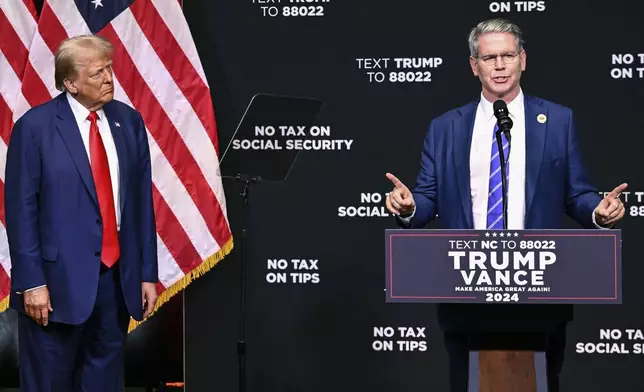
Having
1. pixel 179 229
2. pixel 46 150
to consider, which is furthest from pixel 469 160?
pixel 179 229

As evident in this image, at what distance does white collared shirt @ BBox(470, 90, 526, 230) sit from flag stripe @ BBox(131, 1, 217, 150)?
1.77 metres

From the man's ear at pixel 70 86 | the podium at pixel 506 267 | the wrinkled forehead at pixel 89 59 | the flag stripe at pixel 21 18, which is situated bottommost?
the podium at pixel 506 267

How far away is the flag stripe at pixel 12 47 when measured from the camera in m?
4.77

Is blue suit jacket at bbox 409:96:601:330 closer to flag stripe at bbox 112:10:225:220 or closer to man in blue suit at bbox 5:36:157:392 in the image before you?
man in blue suit at bbox 5:36:157:392

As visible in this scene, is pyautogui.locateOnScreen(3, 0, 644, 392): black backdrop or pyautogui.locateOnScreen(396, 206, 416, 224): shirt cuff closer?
pyautogui.locateOnScreen(396, 206, 416, 224): shirt cuff

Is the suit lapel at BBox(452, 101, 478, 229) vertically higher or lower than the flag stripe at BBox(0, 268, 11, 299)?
higher

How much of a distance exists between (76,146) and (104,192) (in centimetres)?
19

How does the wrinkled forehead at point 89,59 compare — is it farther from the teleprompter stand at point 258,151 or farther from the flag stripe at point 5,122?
the flag stripe at point 5,122

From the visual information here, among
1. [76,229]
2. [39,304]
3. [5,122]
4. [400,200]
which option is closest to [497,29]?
[400,200]

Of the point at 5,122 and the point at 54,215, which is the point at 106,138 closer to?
the point at 54,215

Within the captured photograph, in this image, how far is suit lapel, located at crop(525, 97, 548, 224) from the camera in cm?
329

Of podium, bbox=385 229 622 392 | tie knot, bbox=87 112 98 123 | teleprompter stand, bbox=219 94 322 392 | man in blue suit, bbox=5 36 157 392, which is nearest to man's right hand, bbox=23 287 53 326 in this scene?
man in blue suit, bbox=5 36 157 392

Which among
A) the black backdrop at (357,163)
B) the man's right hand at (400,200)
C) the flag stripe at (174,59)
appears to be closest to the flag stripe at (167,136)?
the flag stripe at (174,59)

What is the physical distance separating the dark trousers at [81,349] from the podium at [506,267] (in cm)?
113
